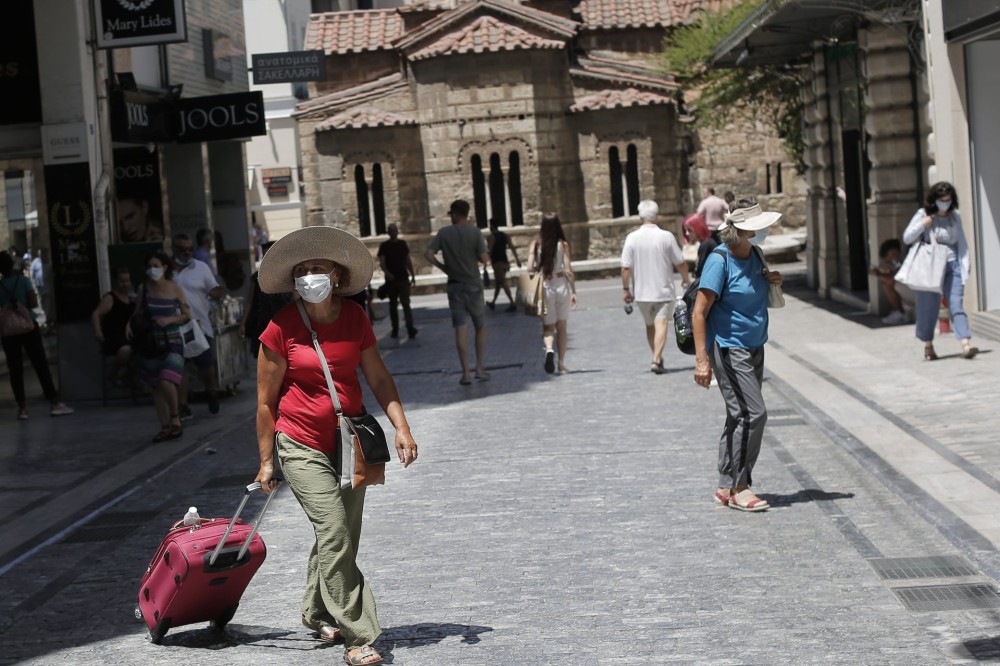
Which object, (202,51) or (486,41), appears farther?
(486,41)

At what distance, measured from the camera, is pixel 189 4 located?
23.2 metres

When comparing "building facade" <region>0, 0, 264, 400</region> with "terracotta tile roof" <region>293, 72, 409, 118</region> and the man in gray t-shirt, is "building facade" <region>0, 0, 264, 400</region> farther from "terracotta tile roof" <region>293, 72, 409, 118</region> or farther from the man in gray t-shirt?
"terracotta tile roof" <region>293, 72, 409, 118</region>

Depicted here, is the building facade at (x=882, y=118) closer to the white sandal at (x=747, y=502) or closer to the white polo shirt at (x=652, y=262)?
the white polo shirt at (x=652, y=262)

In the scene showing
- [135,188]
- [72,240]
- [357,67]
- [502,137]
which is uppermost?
[357,67]

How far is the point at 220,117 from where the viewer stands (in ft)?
68.8

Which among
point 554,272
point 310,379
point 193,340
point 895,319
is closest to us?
point 310,379

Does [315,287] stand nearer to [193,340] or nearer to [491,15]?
[193,340]

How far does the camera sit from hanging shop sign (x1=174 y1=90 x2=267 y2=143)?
20828 mm

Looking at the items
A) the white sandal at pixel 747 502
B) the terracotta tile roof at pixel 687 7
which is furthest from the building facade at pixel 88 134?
the terracotta tile roof at pixel 687 7

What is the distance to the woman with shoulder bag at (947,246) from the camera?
49.3 ft

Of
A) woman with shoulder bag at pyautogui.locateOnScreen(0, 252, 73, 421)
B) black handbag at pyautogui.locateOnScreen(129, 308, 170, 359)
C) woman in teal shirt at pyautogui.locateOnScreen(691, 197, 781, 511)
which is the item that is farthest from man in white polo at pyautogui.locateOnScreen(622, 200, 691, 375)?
woman in teal shirt at pyautogui.locateOnScreen(691, 197, 781, 511)

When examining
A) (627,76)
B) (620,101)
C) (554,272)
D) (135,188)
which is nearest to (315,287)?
(554,272)

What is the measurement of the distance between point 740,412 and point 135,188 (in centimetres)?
1425

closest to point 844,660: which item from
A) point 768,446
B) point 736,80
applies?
point 768,446
